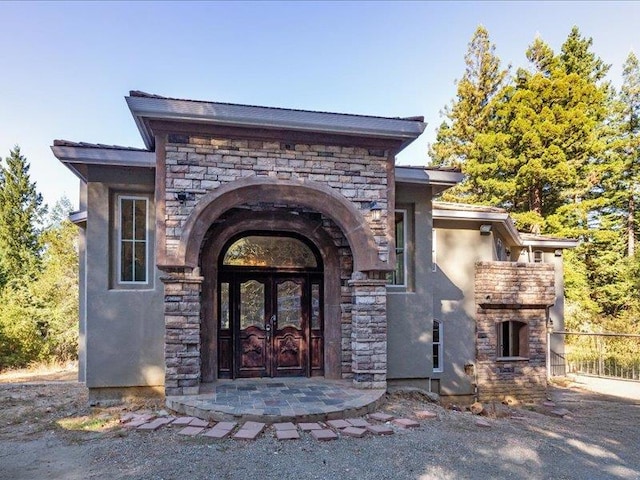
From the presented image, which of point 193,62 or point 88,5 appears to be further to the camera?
point 193,62

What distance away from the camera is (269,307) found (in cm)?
823

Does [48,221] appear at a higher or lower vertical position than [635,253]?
higher

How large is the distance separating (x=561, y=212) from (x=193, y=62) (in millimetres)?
17217

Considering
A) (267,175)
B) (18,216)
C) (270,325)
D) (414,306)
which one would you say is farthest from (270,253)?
(18,216)

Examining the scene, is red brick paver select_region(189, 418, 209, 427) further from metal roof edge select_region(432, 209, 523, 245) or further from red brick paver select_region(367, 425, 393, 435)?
metal roof edge select_region(432, 209, 523, 245)

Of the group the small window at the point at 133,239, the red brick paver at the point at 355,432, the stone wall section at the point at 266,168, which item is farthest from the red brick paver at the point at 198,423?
the small window at the point at 133,239

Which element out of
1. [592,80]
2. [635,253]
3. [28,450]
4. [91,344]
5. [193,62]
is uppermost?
[592,80]

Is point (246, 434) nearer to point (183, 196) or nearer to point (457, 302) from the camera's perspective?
point (183, 196)

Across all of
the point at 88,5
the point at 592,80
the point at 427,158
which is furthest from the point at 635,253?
the point at 88,5

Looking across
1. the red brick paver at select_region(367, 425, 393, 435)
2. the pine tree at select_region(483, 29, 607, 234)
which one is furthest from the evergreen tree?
the pine tree at select_region(483, 29, 607, 234)

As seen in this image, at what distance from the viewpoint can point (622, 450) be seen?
18.9 feet

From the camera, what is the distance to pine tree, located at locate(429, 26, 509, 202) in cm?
2255

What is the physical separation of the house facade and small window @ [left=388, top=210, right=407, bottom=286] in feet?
0.09

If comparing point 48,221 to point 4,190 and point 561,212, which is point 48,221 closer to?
point 4,190
